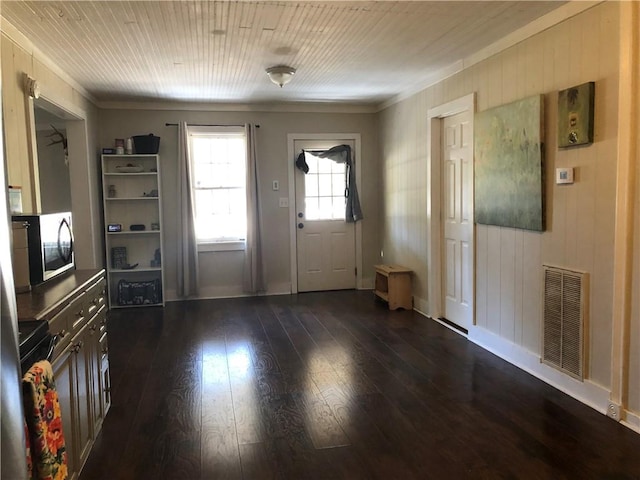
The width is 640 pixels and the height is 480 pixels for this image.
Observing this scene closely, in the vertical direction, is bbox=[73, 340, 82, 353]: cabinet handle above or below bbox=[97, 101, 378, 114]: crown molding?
below

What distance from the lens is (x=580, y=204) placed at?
120 inches

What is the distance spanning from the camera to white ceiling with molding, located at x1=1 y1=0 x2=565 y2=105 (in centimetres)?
304

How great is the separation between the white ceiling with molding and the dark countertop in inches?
63.0

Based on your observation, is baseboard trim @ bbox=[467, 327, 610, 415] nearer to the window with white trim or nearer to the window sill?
the window sill

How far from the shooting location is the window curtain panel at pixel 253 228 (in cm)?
627

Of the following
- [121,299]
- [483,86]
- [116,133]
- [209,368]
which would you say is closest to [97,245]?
[121,299]

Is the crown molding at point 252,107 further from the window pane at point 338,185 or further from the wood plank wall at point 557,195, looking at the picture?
the wood plank wall at point 557,195

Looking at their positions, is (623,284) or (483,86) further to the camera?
(483,86)

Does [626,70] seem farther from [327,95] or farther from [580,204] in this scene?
[327,95]

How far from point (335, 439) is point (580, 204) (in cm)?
203

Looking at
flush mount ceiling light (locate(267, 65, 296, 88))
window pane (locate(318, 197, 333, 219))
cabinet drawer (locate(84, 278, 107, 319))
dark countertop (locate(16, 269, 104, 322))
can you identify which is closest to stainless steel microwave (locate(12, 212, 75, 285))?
dark countertop (locate(16, 269, 104, 322))

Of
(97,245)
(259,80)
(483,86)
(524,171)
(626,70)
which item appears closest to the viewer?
(626,70)

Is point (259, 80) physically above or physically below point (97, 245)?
above

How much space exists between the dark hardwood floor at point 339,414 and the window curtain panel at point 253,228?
5.51ft
